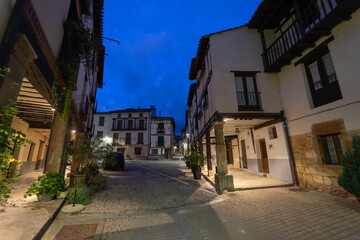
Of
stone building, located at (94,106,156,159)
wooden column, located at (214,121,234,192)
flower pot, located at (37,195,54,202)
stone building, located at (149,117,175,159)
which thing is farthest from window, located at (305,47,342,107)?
stone building, located at (149,117,175,159)

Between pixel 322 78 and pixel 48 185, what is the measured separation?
10.7 meters

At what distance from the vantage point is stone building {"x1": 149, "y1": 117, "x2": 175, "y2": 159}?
124 ft

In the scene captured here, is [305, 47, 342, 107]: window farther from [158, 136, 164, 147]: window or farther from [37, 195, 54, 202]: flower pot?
[158, 136, 164, 147]: window

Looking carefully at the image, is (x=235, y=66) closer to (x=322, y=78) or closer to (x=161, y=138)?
(x=322, y=78)

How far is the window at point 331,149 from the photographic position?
19.5 ft

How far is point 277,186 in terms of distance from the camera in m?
7.23

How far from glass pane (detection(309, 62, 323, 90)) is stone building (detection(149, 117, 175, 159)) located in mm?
32983

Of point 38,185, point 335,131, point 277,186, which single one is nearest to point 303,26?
point 335,131

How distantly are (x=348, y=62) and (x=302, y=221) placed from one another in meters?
5.41

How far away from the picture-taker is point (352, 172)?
176 inches

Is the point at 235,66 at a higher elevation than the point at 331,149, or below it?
higher

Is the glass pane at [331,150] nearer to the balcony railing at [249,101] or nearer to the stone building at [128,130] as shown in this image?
the balcony railing at [249,101]

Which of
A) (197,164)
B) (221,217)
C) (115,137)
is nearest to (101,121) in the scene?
(115,137)

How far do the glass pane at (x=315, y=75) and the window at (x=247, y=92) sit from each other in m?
2.32
